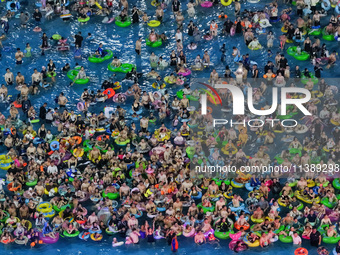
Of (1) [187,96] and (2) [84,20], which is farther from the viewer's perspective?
(2) [84,20]

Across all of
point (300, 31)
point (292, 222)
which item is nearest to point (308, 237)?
point (292, 222)

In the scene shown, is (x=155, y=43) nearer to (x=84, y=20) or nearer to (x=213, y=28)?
(x=213, y=28)

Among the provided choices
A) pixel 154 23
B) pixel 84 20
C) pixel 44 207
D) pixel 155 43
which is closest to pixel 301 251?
pixel 44 207

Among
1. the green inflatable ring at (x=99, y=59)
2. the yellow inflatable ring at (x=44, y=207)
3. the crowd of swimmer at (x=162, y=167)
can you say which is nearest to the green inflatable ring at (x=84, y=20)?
the green inflatable ring at (x=99, y=59)

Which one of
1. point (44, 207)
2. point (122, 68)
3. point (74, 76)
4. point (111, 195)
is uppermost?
point (122, 68)

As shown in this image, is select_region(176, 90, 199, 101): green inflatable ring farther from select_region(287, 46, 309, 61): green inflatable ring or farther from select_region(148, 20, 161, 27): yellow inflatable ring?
select_region(148, 20, 161, 27): yellow inflatable ring

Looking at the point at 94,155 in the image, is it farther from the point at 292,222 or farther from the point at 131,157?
the point at 292,222

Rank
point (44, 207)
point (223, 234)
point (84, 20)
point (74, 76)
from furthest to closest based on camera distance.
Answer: point (84, 20), point (74, 76), point (44, 207), point (223, 234)

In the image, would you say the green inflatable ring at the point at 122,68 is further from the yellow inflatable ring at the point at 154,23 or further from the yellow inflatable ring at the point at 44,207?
the yellow inflatable ring at the point at 44,207
